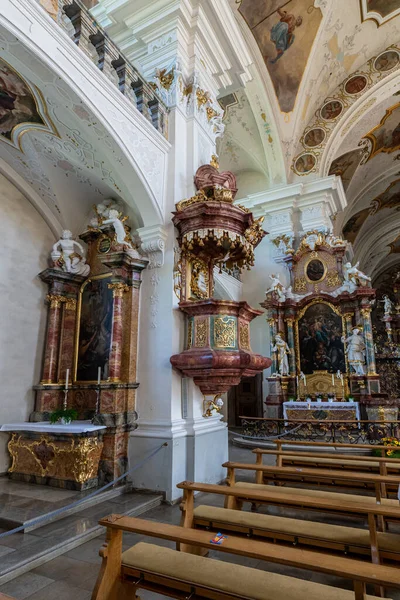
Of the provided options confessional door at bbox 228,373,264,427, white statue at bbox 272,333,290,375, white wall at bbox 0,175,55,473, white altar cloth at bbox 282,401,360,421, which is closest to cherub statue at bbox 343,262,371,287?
white statue at bbox 272,333,290,375

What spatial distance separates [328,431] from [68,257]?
7.20 metres

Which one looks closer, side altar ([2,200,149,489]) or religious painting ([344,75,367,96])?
side altar ([2,200,149,489])

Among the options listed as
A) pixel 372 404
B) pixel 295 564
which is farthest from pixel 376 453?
pixel 295 564

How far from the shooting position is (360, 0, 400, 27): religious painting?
9.67 m

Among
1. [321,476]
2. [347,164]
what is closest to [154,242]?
[321,476]

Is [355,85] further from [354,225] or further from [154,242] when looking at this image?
[154,242]

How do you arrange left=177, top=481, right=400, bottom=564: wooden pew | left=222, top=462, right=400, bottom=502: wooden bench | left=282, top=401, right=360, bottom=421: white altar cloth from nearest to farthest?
left=177, top=481, right=400, bottom=564: wooden pew
left=222, top=462, right=400, bottom=502: wooden bench
left=282, top=401, right=360, bottom=421: white altar cloth

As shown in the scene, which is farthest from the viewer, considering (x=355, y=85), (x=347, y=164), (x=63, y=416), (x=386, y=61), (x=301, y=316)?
(x=347, y=164)

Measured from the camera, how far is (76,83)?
4.07m

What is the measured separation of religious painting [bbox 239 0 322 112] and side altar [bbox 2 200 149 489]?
6.66 m

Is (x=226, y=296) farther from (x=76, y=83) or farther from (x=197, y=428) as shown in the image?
(x=76, y=83)

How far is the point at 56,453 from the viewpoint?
4.40 metres

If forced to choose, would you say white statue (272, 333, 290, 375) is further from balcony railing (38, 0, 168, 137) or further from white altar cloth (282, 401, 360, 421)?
balcony railing (38, 0, 168, 137)

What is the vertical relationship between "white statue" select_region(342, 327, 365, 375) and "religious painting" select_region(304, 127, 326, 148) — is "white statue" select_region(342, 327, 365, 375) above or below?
below
